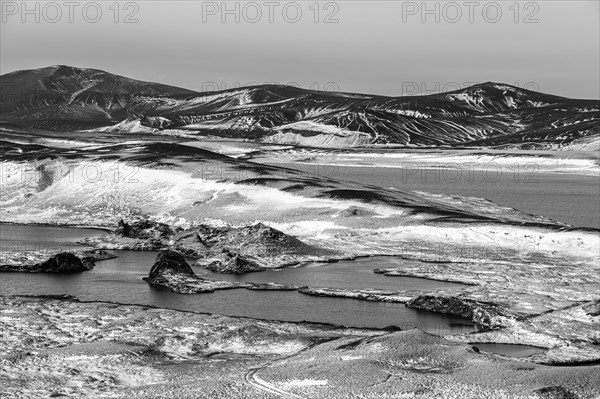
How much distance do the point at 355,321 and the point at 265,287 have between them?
26.4 feet

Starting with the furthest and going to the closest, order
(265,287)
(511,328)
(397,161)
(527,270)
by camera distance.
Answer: (397,161) → (527,270) → (265,287) → (511,328)

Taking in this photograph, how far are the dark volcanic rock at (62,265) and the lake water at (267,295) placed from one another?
2.53 ft

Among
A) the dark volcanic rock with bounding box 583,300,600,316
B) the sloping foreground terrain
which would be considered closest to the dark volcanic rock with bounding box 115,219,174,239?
the sloping foreground terrain

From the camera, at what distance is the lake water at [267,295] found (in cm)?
3547

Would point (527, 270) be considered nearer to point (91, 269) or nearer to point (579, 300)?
point (579, 300)

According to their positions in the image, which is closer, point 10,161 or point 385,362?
point 385,362

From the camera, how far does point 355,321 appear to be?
35.0 m

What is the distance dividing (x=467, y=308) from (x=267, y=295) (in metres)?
9.34

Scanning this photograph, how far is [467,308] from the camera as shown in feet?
118

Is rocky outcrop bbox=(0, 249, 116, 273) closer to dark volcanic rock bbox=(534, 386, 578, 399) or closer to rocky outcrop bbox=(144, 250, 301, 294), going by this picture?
rocky outcrop bbox=(144, 250, 301, 294)

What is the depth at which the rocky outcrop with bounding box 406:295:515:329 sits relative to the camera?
34.1 metres

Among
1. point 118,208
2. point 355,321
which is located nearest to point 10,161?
point 118,208

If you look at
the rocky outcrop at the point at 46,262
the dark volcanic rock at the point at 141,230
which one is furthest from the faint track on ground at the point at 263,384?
the dark volcanic rock at the point at 141,230

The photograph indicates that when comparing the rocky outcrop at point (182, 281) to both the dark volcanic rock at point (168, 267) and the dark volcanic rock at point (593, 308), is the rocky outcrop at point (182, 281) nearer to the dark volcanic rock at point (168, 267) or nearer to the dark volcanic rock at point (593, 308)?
the dark volcanic rock at point (168, 267)
